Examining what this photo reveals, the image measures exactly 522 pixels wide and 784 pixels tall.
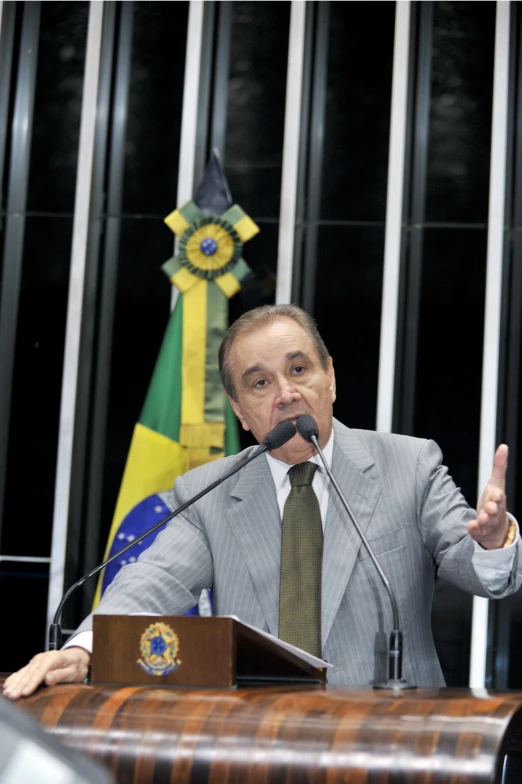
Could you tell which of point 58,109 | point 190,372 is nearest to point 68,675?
point 190,372

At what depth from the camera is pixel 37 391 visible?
4.57 metres

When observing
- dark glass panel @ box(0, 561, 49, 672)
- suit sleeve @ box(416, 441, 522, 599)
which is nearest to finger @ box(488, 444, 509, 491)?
suit sleeve @ box(416, 441, 522, 599)

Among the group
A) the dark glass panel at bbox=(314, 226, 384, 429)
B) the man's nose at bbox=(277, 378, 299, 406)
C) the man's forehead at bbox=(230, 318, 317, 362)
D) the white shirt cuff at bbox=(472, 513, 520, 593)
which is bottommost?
the white shirt cuff at bbox=(472, 513, 520, 593)

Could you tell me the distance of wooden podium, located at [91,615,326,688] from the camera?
1.52m

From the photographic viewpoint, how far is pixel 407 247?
176 inches

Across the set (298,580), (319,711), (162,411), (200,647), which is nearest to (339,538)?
A: (298,580)

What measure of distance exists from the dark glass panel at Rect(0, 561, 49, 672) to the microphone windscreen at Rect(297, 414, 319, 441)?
2699 millimetres

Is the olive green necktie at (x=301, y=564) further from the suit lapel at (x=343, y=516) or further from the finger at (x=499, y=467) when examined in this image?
the finger at (x=499, y=467)

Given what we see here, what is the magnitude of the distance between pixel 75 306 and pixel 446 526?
2733 millimetres

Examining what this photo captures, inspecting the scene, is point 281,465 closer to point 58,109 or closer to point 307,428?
point 307,428

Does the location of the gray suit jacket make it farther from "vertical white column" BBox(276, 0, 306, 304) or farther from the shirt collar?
"vertical white column" BBox(276, 0, 306, 304)

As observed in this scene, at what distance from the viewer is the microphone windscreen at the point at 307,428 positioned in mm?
2006

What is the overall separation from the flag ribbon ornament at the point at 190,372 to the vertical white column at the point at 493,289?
0.98 metres

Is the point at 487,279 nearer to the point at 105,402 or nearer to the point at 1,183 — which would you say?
the point at 105,402
